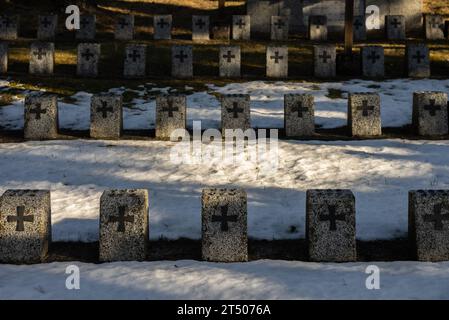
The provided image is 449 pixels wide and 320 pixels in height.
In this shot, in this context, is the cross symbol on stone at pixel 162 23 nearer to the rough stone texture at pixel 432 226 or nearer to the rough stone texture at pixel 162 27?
the rough stone texture at pixel 162 27

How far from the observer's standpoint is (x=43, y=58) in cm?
1561

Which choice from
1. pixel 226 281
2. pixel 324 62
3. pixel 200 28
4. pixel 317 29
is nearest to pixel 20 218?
pixel 226 281

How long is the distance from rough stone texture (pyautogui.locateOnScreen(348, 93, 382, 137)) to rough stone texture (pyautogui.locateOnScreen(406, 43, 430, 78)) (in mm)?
4889

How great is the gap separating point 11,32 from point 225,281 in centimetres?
1604

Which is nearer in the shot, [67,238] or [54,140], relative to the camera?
[67,238]

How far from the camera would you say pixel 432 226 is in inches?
280

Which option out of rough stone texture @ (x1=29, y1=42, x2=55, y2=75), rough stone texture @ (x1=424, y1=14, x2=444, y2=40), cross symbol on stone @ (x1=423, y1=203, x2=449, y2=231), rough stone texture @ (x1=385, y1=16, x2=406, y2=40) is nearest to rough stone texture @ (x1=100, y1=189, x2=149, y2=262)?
cross symbol on stone @ (x1=423, y1=203, x2=449, y2=231)

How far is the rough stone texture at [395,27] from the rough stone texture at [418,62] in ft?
17.0

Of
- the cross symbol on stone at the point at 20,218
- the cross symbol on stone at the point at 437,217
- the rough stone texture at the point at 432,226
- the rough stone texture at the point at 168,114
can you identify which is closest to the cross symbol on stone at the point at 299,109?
the rough stone texture at the point at 168,114

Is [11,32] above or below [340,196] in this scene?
above

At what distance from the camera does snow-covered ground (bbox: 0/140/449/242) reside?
8102 millimetres

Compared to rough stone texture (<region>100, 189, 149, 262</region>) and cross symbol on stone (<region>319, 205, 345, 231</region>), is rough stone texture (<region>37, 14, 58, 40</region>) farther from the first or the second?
cross symbol on stone (<region>319, 205, 345, 231</region>)

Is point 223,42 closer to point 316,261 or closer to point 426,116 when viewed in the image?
point 426,116

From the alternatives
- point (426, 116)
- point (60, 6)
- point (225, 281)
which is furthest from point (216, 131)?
point (60, 6)
